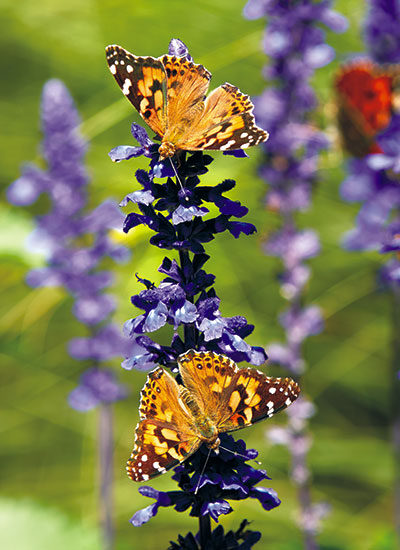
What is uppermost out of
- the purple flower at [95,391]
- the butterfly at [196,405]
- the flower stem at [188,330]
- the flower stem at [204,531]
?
the purple flower at [95,391]

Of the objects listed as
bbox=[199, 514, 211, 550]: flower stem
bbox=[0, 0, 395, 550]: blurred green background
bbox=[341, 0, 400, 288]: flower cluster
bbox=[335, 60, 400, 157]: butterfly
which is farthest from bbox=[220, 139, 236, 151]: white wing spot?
bbox=[0, 0, 395, 550]: blurred green background

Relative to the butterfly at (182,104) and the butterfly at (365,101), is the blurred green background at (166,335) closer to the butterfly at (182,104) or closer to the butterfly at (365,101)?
the butterfly at (365,101)

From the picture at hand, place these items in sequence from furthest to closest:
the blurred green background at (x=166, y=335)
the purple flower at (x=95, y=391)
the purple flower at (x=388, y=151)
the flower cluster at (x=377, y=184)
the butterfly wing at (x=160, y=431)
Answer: the blurred green background at (x=166, y=335)
the purple flower at (x=95, y=391)
the flower cluster at (x=377, y=184)
the purple flower at (x=388, y=151)
the butterfly wing at (x=160, y=431)

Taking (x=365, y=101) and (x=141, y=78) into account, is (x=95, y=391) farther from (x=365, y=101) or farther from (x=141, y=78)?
(x=141, y=78)

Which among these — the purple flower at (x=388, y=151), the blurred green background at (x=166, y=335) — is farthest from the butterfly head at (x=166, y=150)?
the blurred green background at (x=166, y=335)

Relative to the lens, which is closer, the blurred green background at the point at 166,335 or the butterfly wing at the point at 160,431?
the butterfly wing at the point at 160,431

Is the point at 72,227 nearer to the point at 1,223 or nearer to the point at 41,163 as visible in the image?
the point at 1,223

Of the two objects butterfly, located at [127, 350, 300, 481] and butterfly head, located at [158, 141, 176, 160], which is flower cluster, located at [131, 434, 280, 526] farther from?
butterfly head, located at [158, 141, 176, 160]

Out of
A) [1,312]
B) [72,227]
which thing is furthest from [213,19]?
[1,312]
